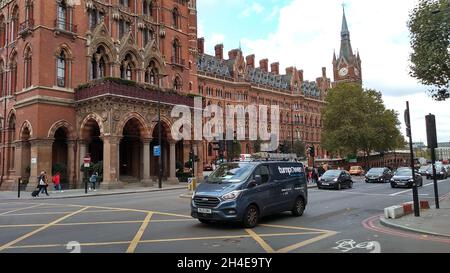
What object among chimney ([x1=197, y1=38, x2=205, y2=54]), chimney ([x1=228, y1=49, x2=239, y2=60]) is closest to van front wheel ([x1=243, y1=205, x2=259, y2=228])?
chimney ([x1=197, y1=38, x2=205, y2=54])

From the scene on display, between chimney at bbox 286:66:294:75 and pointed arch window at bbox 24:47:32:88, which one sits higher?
chimney at bbox 286:66:294:75

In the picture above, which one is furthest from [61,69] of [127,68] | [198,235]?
[198,235]

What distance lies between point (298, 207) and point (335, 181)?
14080 mm

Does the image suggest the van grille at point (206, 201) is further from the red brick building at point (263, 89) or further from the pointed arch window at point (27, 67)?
the red brick building at point (263, 89)

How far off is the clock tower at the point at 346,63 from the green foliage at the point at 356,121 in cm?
5136

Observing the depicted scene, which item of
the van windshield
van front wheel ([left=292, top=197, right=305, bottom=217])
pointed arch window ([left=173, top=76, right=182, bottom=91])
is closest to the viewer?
the van windshield

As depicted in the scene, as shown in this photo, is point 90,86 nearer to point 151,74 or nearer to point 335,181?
point 151,74

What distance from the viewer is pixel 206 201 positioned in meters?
10.9

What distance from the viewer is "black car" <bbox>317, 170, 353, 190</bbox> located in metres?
26.9

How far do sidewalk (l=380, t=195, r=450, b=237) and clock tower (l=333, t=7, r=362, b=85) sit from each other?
113m

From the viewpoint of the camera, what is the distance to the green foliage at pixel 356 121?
218ft

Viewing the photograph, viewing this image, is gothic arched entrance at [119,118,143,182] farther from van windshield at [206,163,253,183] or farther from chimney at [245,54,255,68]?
chimney at [245,54,255,68]

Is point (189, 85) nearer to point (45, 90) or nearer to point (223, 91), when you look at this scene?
point (45, 90)
